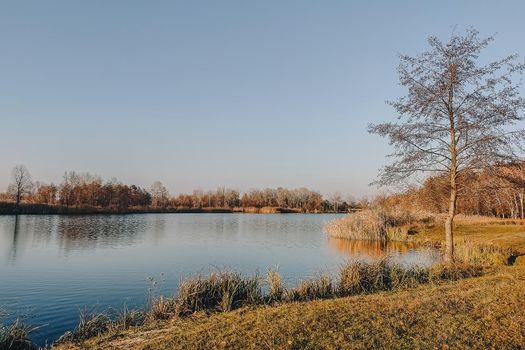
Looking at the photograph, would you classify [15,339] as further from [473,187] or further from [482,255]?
[482,255]

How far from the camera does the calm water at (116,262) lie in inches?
507

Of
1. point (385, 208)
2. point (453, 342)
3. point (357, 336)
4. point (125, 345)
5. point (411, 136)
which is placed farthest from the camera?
point (385, 208)

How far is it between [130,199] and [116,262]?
242ft

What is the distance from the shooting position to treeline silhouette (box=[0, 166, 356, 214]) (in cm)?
6962

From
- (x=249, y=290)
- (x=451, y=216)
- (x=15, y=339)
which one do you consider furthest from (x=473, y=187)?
(x=15, y=339)

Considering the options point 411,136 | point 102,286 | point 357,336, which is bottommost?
point 102,286

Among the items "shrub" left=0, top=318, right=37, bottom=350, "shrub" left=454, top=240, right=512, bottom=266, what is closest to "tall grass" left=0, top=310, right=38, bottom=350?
"shrub" left=0, top=318, right=37, bottom=350

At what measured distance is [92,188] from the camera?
81.5 m

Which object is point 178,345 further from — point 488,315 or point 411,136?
point 411,136

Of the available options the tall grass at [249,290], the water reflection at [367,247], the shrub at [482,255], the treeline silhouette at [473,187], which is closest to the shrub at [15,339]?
the tall grass at [249,290]

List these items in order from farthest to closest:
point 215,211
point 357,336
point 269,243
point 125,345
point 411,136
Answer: point 215,211
point 269,243
point 411,136
point 125,345
point 357,336

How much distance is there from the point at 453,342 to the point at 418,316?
4.08 feet

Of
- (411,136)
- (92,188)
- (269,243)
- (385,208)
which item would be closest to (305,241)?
(269,243)

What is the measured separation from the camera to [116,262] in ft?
67.7
